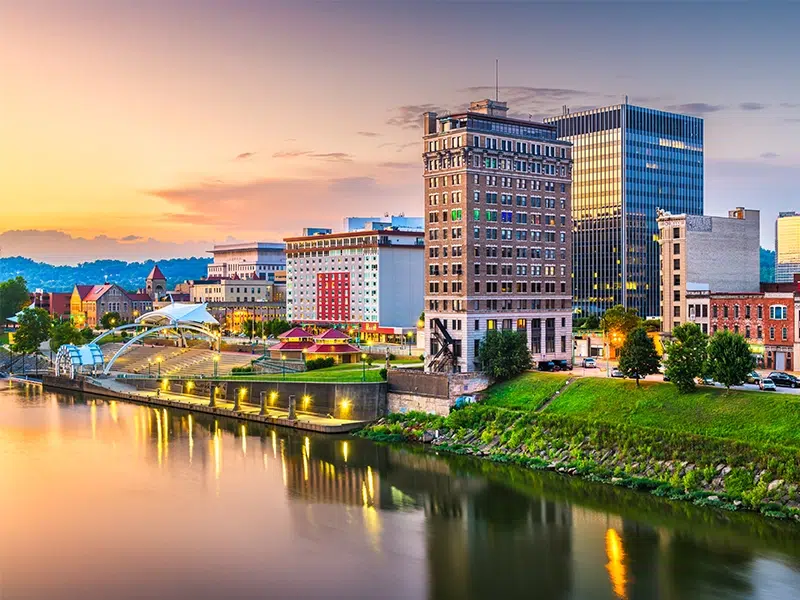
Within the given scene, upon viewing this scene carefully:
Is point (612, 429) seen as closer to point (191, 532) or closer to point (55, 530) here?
point (191, 532)

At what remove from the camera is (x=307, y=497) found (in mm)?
65562

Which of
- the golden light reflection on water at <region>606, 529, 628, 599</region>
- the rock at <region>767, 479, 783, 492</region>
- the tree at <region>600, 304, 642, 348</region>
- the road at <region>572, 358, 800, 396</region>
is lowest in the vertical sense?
the golden light reflection on water at <region>606, 529, 628, 599</region>

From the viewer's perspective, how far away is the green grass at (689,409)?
63.6 m

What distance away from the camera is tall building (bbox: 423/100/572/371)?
310 ft

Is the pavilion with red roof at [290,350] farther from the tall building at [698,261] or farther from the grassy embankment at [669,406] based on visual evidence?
the tall building at [698,261]

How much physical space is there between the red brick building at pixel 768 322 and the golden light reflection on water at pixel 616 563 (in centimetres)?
4034

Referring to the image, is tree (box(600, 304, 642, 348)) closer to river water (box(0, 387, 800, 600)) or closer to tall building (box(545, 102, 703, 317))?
river water (box(0, 387, 800, 600))

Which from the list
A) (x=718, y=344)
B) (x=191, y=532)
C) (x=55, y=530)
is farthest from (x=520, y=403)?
(x=55, y=530)

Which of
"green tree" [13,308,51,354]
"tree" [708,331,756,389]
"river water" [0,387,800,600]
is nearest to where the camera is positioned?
"river water" [0,387,800,600]

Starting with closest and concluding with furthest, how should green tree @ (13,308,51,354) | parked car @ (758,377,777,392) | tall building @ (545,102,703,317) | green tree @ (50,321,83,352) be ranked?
parked car @ (758,377,777,392) < green tree @ (13,308,51,354) < green tree @ (50,321,83,352) < tall building @ (545,102,703,317)

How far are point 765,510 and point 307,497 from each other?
97.4ft

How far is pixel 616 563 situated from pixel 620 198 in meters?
129

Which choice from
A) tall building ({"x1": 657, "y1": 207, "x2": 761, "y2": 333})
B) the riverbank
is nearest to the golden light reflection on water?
the riverbank

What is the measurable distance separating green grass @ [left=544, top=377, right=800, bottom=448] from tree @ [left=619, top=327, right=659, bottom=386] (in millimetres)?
1233
